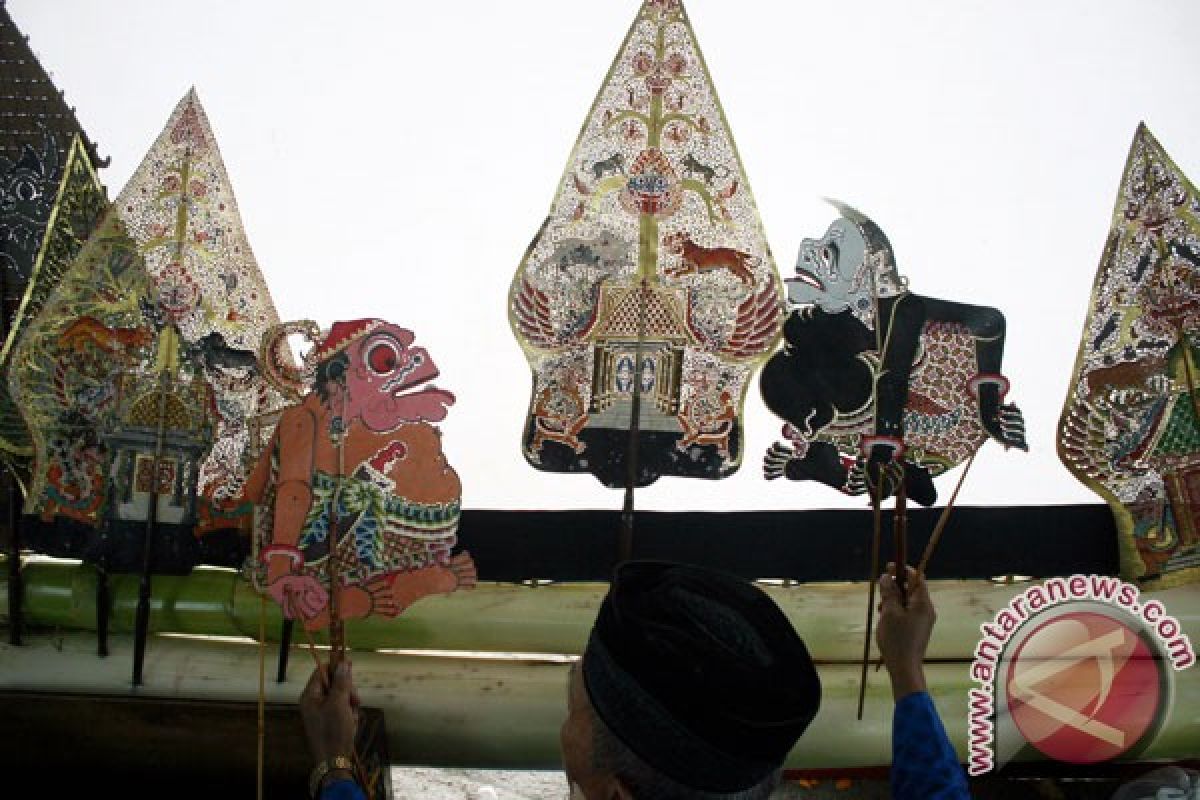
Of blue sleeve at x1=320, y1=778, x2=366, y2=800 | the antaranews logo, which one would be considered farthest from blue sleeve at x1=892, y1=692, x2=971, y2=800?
the antaranews logo

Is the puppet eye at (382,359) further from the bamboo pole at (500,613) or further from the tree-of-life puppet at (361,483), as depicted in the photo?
the bamboo pole at (500,613)

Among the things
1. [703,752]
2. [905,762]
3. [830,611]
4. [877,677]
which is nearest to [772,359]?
[830,611]

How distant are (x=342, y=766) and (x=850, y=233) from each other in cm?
242

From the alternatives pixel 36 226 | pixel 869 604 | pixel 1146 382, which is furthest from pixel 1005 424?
pixel 36 226

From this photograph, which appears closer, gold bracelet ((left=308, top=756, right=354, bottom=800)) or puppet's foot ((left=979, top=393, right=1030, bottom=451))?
gold bracelet ((left=308, top=756, right=354, bottom=800))

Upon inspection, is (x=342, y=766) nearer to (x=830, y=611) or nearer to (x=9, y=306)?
(x=830, y=611)

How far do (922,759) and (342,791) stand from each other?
70cm

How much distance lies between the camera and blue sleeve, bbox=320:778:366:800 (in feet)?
4.09

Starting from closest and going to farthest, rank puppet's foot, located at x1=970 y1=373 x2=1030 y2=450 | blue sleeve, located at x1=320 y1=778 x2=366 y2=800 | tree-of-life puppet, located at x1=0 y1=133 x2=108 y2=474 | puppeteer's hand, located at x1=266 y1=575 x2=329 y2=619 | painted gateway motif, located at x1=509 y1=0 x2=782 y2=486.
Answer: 1. blue sleeve, located at x1=320 y1=778 x2=366 y2=800
2. puppeteer's hand, located at x1=266 y1=575 x2=329 y2=619
3. puppet's foot, located at x1=970 y1=373 x2=1030 y2=450
4. painted gateway motif, located at x1=509 y1=0 x2=782 y2=486
5. tree-of-life puppet, located at x1=0 y1=133 x2=108 y2=474

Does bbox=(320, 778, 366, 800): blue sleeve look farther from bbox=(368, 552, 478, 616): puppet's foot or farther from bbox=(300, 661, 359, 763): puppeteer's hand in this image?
bbox=(368, 552, 478, 616): puppet's foot

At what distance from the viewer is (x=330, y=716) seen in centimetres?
141

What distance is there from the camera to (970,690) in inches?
133

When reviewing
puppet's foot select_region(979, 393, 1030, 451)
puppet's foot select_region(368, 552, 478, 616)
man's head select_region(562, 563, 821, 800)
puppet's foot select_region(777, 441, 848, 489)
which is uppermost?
puppet's foot select_region(979, 393, 1030, 451)

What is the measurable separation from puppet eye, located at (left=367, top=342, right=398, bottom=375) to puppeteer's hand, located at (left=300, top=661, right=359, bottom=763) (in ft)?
5.47
